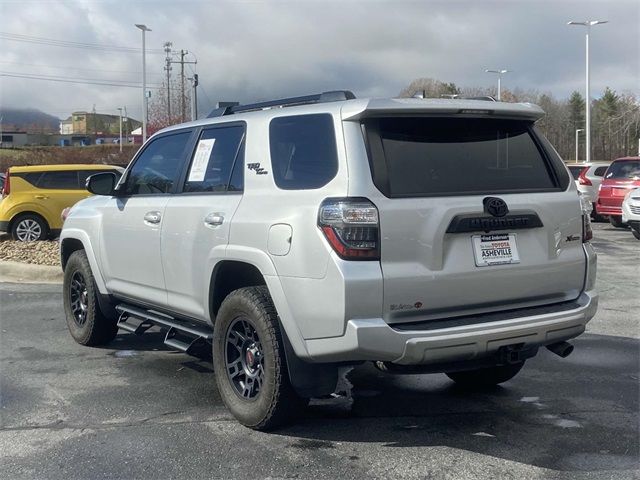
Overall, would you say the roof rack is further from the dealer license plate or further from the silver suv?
the dealer license plate

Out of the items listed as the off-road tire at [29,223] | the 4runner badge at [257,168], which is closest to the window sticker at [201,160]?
the 4runner badge at [257,168]

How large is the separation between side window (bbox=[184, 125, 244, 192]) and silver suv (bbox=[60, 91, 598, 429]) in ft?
0.05

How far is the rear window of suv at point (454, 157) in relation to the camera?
3.86m

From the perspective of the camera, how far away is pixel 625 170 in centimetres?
1697

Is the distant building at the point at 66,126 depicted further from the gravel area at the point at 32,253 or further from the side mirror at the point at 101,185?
the side mirror at the point at 101,185

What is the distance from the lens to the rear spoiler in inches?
150

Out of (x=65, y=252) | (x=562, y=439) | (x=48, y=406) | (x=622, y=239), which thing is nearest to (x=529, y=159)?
(x=562, y=439)

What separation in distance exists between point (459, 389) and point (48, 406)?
9.39 ft

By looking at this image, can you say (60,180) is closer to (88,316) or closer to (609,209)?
(88,316)

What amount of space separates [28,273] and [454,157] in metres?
8.09

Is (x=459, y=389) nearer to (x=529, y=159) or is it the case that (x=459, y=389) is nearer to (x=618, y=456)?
(x=618, y=456)

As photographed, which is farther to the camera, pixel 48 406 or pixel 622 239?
pixel 622 239

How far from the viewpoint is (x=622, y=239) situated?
48.9ft

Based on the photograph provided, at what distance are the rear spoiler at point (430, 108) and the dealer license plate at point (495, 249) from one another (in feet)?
2.37
